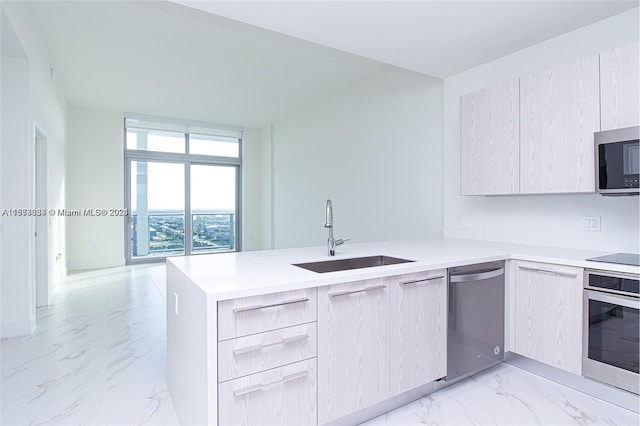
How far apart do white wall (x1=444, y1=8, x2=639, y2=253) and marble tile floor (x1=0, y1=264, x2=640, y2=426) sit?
3.41 feet

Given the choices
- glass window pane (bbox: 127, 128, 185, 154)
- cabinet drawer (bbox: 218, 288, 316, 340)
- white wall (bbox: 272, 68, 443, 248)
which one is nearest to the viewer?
cabinet drawer (bbox: 218, 288, 316, 340)

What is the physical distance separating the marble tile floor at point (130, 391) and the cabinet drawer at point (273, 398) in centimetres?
53

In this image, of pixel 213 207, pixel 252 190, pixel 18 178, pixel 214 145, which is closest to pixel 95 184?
pixel 213 207

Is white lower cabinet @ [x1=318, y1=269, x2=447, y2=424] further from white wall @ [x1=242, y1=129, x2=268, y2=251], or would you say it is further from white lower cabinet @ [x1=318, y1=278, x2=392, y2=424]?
white wall @ [x1=242, y1=129, x2=268, y2=251]

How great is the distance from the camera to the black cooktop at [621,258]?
6.23ft

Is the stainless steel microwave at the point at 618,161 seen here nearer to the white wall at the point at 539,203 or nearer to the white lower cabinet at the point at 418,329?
the white wall at the point at 539,203

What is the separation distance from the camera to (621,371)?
1.85 m

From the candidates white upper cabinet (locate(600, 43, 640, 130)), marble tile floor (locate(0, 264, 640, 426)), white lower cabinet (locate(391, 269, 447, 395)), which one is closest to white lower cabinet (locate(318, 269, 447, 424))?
white lower cabinet (locate(391, 269, 447, 395))

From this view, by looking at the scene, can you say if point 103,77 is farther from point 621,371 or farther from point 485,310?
point 621,371

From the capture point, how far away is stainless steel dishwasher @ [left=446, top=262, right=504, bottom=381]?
2086 mm

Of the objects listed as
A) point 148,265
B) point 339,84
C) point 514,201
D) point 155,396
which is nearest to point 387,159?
point 339,84

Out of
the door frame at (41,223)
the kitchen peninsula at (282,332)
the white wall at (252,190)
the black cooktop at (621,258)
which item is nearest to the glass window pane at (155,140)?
the white wall at (252,190)

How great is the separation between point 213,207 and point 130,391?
5.82 metres

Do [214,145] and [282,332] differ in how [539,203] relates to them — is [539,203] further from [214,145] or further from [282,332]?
[214,145]
